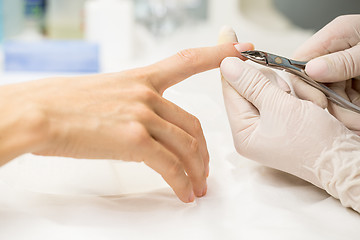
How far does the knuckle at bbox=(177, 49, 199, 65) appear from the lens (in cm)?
63

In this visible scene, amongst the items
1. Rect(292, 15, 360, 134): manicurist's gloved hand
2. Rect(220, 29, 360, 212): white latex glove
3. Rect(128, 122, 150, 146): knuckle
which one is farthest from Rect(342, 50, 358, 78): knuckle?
Rect(128, 122, 150, 146): knuckle

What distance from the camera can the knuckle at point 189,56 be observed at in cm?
63

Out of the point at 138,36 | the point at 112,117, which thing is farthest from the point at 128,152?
the point at 138,36

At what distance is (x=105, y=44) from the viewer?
1.42m

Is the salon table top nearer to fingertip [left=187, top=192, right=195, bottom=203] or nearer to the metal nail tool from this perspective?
fingertip [left=187, top=192, right=195, bottom=203]

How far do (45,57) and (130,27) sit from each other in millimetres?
310

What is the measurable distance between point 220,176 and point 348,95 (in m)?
0.27

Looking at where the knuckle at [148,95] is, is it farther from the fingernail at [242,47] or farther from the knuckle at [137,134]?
the fingernail at [242,47]

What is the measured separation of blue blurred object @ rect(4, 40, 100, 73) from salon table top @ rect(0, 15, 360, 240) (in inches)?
27.4

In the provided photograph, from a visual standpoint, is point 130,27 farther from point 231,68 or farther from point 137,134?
point 137,134

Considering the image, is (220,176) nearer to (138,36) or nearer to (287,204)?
(287,204)

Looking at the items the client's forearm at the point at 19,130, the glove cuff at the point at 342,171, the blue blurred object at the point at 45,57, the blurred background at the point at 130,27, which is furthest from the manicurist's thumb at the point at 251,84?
the blue blurred object at the point at 45,57

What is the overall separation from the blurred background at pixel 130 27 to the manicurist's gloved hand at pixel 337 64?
0.48 m

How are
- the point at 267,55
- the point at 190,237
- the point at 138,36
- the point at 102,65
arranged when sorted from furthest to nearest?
the point at 138,36 → the point at 102,65 → the point at 267,55 → the point at 190,237
